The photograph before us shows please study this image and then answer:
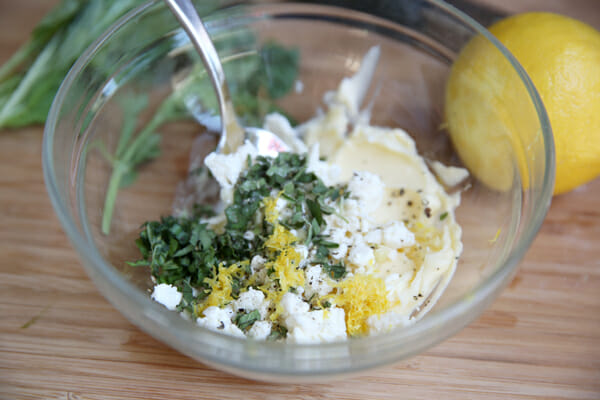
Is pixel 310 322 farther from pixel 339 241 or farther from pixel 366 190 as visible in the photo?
pixel 366 190

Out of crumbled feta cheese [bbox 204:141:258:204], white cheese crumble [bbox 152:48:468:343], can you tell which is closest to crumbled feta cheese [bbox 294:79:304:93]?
white cheese crumble [bbox 152:48:468:343]

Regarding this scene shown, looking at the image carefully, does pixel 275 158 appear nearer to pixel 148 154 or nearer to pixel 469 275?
pixel 148 154

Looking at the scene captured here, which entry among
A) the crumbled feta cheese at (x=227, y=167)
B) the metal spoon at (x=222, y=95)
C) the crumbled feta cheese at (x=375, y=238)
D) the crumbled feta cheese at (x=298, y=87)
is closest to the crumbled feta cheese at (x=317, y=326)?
the crumbled feta cheese at (x=375, y=238)

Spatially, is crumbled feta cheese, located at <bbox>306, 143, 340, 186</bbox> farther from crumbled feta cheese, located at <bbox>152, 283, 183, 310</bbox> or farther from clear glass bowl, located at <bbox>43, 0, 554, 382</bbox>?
crumbled feta cheese, located at <bbox>152, 283, 183, 310</bbox>

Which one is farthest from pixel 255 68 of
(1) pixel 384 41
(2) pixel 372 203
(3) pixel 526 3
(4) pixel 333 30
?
(3) pixel 526 3

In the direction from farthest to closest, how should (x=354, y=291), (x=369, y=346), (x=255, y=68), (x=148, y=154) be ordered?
(x=255, y=68)
(x=148, y=154)
(x=354, y=291)
(x=369, y=346)

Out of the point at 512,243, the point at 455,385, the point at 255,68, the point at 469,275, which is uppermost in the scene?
the point at 255,68
